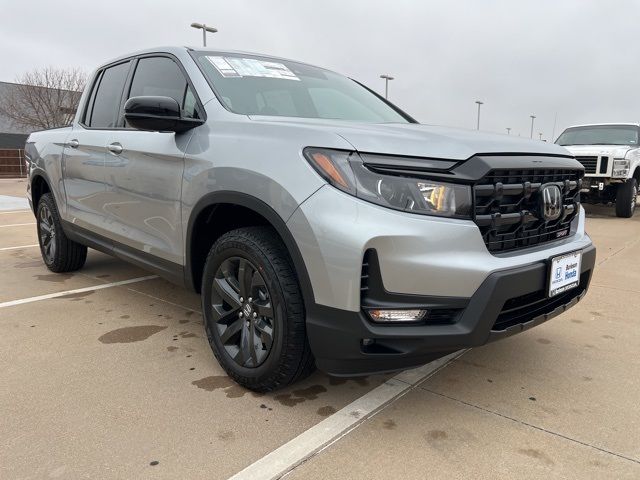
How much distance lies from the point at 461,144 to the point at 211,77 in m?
1.52

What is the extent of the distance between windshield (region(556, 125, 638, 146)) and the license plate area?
32.1 ft

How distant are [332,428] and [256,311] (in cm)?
63

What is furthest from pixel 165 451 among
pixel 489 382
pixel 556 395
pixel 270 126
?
pixel 556 395

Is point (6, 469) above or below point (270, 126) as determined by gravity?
below

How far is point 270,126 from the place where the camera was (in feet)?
7.77

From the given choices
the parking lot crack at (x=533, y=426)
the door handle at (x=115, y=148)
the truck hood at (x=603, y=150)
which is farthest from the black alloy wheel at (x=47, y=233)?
the truck hood at (x=603, y=150)

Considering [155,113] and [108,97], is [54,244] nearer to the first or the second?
[108,97]

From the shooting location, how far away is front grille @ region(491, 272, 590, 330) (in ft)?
7.08

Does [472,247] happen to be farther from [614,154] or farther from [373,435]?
[614,154]

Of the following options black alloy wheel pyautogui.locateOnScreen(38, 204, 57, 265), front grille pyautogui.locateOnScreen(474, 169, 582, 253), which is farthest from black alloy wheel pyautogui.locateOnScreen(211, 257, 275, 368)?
black alloy wheel pyautogui.locateOnScreen(38, 204, 57, 265)

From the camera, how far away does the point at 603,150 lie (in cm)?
992

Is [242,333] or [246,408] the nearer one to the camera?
[246,408]

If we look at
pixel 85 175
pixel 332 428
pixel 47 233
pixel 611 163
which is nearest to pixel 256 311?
pixel 332 428

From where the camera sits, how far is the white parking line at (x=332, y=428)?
195cm
